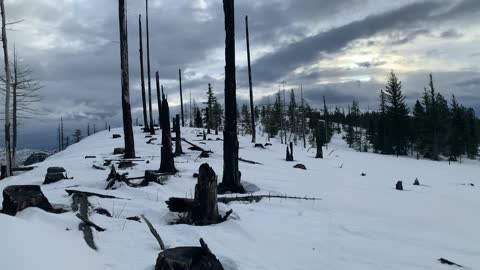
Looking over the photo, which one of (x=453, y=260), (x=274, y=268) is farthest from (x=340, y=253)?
(x=453, y=260)

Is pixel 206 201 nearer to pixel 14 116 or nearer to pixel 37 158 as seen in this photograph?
pixel 14 116

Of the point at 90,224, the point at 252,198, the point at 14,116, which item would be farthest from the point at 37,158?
the point at 90,224

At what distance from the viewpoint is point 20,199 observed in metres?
Answer: 5.68

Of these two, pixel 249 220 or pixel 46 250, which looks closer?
pixel 46 250

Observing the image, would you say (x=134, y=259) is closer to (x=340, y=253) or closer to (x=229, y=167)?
(x=340, y=253)

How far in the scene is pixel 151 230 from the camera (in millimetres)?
5191

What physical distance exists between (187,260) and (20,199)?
10.3ft

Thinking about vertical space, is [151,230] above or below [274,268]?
above

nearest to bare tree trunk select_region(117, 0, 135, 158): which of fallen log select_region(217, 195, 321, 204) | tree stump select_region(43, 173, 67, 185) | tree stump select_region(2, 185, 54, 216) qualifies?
tree stump select_region(43, 173, 67, 185)

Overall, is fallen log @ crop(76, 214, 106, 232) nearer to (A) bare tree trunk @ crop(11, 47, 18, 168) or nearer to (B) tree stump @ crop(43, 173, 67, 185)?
(B) tree stump @ crop(43, 173, 67, 185)

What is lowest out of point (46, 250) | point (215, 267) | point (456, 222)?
point (456, 222)

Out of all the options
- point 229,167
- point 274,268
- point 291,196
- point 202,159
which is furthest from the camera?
point 202,159

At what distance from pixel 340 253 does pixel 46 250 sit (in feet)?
12.2

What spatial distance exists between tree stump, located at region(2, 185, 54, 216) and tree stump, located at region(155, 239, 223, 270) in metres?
2.75
